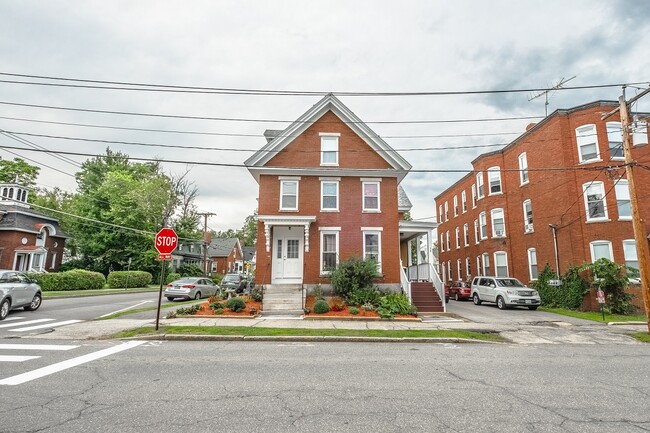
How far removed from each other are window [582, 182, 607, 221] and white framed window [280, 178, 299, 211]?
1733 cm

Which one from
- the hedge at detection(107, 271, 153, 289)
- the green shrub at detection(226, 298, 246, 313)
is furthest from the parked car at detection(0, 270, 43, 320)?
the hedge at detection(107, 271, 153, 289)

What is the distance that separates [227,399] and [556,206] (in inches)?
958

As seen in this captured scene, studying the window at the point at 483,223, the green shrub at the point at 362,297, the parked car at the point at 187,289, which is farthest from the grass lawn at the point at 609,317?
the parked car at the point at 187,289

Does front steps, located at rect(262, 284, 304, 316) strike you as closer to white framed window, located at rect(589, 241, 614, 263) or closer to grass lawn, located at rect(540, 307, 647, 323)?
grass lawn, located at rect(540, 307, 647, 323)

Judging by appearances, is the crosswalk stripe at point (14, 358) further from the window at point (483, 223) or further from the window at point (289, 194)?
the window at point (483, 223)

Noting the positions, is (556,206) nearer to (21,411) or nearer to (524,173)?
(524,173)

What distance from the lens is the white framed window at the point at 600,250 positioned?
20.6 meters

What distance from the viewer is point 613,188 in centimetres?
2084

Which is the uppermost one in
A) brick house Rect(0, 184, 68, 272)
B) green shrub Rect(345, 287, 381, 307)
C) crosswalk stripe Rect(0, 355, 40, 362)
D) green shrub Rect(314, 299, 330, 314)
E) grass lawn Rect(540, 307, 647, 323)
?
brick house Rect(0, 184, 68, 272)

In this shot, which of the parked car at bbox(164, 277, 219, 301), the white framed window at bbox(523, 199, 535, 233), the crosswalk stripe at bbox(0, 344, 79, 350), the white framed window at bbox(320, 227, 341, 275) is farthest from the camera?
the white framed window at bbox(523, 199, 535, 233)

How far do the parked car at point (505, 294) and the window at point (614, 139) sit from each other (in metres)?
9.25

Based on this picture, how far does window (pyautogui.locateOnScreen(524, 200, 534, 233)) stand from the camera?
25.5m

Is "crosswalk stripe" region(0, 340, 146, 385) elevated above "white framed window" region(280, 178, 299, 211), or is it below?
below

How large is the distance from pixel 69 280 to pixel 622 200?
124ft
